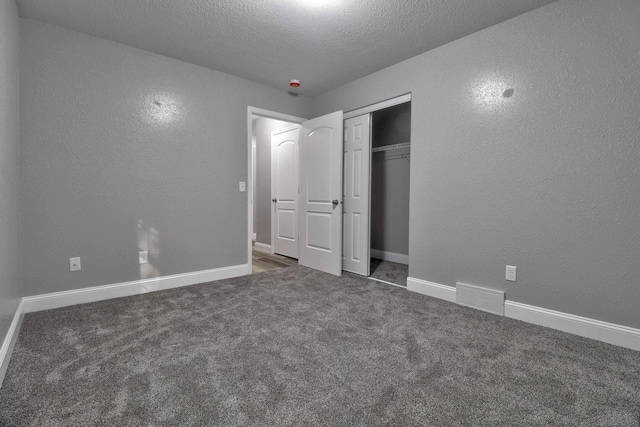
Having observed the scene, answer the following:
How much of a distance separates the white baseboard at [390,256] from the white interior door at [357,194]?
1.16 meters

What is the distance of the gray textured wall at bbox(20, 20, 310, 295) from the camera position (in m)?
2.42

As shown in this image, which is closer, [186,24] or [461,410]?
[461,410]

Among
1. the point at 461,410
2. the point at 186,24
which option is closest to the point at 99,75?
the point at 186,24

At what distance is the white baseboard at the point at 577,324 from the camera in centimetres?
190

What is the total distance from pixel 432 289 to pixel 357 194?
139 centimetres

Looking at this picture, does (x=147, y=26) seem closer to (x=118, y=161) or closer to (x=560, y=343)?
(x=118, y=161)

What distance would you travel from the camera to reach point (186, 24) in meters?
2.42

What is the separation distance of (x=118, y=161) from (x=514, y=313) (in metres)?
3.66

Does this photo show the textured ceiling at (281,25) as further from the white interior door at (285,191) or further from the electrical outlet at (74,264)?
the electrical outlet at (74,264)

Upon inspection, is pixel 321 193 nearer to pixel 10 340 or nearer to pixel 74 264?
pixel 74 264

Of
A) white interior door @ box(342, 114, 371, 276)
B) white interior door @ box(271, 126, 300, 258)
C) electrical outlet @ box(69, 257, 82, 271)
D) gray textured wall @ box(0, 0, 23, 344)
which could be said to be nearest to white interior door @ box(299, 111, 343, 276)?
white interior door @ box(342, 114, 371, 276)

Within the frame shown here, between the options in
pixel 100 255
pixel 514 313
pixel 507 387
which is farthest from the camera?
pixel 100 255

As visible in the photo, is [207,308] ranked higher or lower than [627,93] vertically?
lower

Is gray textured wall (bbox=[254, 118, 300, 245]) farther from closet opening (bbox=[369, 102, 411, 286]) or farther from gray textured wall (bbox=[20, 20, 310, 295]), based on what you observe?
closet opening (bbox=[369, 102, 411, 286])
